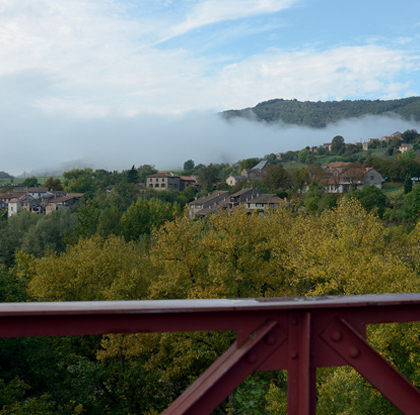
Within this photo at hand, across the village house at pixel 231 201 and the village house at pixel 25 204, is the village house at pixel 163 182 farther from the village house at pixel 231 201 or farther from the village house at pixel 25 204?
the village house at pixel 231 201

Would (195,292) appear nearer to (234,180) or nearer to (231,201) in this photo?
(231,201)

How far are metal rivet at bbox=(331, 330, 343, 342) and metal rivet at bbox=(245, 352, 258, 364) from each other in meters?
0.29

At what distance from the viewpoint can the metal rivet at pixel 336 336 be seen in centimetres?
147

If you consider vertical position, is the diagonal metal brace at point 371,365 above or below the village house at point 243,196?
above

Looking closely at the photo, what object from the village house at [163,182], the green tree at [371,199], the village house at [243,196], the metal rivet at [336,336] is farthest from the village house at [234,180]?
the metal rivet at [336,336]

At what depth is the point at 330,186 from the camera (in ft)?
214

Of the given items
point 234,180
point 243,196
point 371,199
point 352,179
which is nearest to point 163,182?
point 234,180

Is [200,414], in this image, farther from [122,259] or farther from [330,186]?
[330,186]

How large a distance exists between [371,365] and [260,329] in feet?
1.37

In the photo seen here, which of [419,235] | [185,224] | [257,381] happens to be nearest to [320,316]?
[257,381]

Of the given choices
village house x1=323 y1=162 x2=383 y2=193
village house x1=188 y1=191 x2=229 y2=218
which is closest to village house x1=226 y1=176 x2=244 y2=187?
village house x1=188 y1=191 x2=229 y2=218

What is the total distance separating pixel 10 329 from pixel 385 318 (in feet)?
4.42

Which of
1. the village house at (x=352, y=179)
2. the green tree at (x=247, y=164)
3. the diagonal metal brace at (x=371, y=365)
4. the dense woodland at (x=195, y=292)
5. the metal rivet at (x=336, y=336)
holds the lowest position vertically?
the dense woodland at (x=195, y=292)

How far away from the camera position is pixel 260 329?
1455mm
